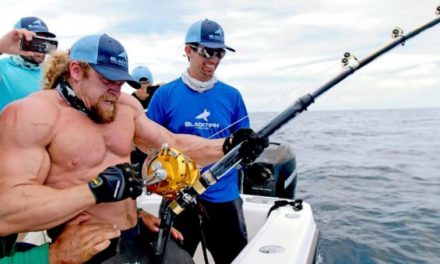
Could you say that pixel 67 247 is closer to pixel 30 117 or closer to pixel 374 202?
pixel 30 117

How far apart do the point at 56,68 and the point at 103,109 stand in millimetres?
360

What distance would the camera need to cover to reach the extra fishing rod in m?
2.33

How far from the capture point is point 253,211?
158 inches

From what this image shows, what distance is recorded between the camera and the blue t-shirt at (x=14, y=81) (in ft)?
12.3

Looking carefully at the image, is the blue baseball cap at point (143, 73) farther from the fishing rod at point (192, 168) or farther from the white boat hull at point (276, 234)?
the fishing rod at point (192, 168)

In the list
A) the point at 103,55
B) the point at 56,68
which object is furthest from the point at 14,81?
the point at 103,55

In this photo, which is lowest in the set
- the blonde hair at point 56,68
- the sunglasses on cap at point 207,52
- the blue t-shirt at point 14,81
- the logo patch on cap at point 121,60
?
the blue t-shirt at point 14,81

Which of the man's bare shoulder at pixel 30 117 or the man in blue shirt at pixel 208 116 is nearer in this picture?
the man's bare shoulder at pixel 30 117

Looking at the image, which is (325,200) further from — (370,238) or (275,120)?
(275,120)

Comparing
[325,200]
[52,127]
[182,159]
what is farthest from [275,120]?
[325,200]

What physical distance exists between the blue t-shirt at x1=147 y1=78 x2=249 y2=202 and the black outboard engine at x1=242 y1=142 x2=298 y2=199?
→ 165 centimetres

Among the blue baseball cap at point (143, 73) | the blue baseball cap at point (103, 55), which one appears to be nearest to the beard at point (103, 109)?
the blue baseball cap at point (103, 55)

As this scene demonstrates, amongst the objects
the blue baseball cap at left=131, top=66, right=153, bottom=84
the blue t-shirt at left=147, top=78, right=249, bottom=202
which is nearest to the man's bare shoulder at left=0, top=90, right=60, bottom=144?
the blue t-shirt at left=147, top=78, right=249, bottom=202

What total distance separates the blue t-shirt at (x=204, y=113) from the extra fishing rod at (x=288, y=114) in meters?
0.79
